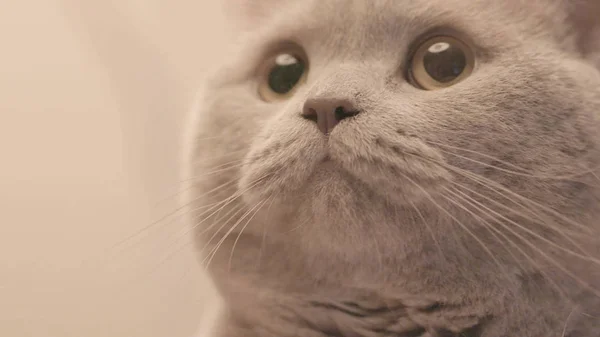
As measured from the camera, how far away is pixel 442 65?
28.5 inches

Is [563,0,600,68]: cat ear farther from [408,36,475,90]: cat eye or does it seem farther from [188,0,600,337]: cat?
[408,36,475,90]: cat eye

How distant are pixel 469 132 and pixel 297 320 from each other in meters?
0.31

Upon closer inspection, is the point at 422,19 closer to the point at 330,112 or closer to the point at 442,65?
the point at 442,65

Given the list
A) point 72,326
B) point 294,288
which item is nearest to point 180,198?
point 294,288

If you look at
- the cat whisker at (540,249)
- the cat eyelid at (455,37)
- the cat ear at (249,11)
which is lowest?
the cat whisker at (540,249)

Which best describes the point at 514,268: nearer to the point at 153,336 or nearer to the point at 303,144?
the point at 303,144

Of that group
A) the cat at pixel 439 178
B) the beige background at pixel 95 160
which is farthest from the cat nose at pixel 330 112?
the beige background at pixel 95 160

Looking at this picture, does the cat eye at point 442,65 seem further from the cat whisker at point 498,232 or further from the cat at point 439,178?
the cat whisker at point 498,232

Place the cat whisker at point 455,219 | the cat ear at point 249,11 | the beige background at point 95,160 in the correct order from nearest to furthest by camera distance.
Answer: the cat whisker at point 455,219 < the cat ear at point 249,11 < the beige background at point 95,160

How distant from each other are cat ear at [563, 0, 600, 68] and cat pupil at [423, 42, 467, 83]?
0.49ft

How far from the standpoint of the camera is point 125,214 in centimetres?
124

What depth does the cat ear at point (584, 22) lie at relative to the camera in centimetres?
76

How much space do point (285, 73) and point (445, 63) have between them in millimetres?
228

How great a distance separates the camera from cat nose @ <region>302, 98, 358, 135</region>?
673 millimetres
